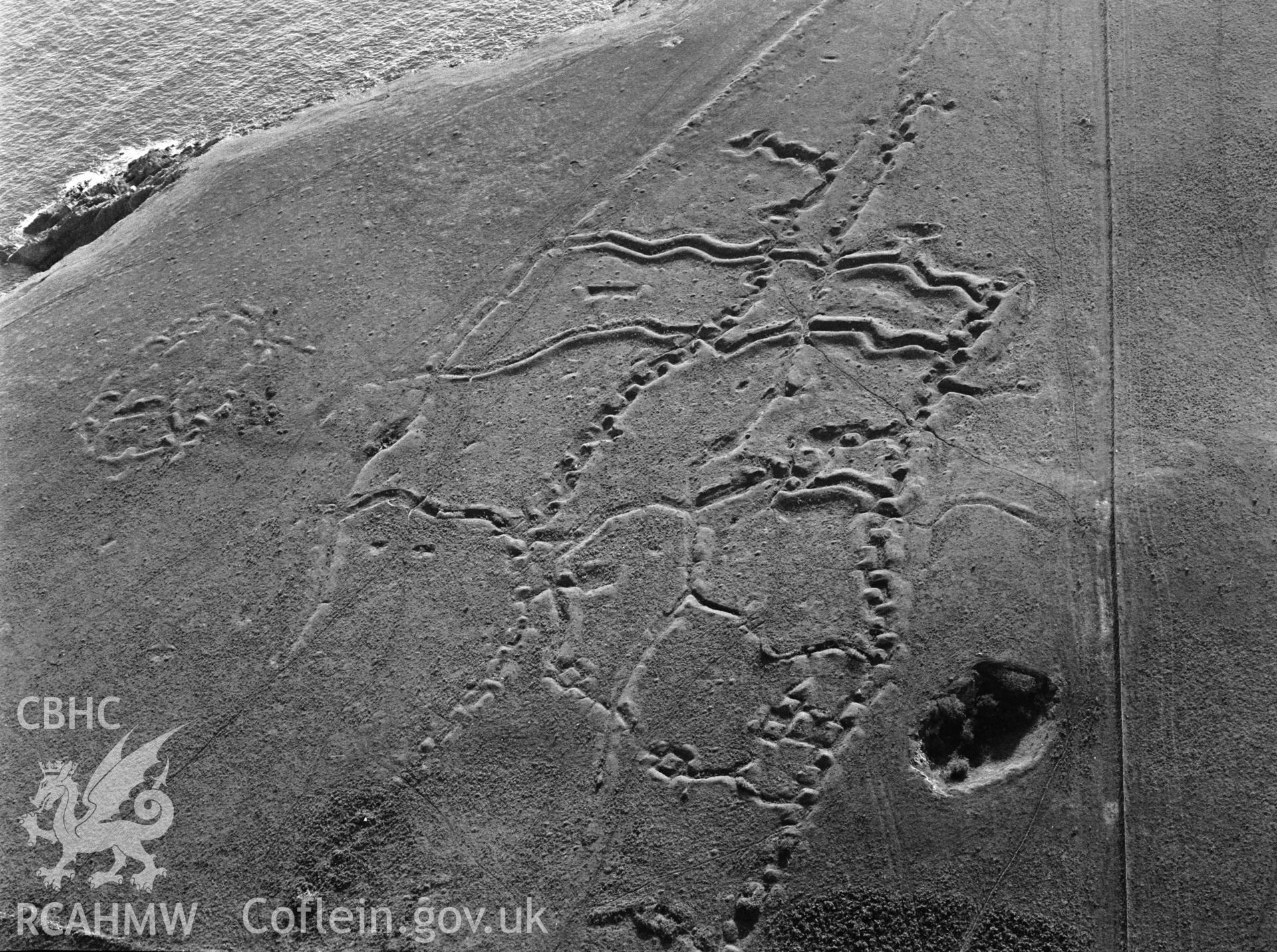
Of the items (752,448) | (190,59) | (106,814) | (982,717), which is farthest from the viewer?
(190,59)

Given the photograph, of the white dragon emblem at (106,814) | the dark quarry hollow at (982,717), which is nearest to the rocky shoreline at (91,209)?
the white dragon emblem at (106,814)

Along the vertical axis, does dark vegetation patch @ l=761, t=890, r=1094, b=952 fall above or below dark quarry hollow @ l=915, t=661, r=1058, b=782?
below

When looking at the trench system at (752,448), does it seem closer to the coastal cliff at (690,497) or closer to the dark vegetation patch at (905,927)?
the coastal cliff at (690,497)

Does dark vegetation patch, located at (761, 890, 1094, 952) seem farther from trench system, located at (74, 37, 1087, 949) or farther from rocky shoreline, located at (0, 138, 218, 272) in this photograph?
rocky shoreline, located at (0, 138, 218, 272)

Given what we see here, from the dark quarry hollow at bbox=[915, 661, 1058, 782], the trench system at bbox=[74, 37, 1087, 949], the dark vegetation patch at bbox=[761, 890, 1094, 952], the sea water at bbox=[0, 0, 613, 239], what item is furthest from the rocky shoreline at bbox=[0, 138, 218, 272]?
→ the dark vegetation patch at bbox=[761, 890, 1094, 952]

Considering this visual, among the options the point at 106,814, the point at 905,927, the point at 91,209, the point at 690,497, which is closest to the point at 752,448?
the point at 690,497

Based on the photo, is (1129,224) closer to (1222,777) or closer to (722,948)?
(1222,777)

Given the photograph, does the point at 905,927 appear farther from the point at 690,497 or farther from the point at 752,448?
the point at 752,448

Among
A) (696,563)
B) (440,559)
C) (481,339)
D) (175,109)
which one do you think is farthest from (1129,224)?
(175,109)
